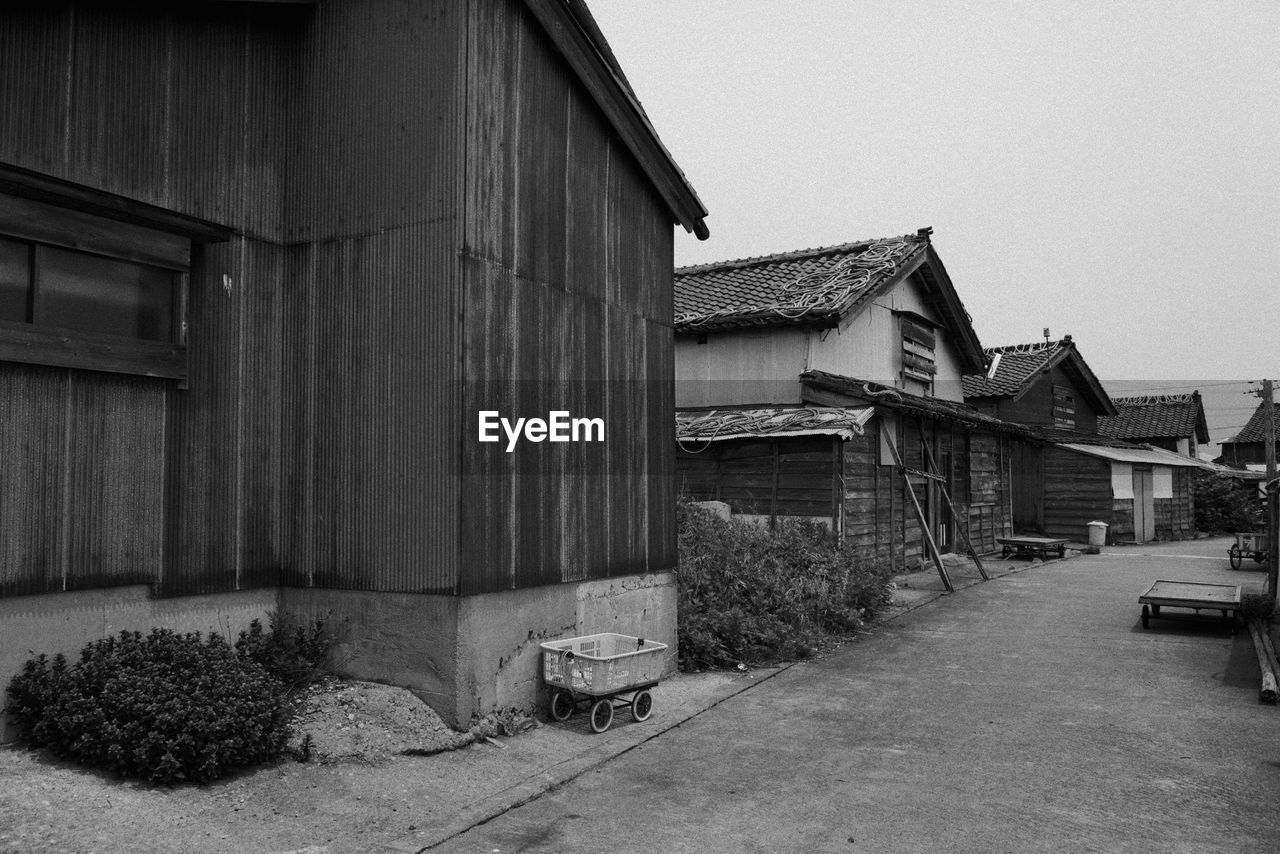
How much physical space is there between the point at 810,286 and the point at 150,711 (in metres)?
16.2

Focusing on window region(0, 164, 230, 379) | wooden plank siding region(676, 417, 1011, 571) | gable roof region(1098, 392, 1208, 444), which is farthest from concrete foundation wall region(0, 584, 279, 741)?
gable roof region(1098, 392, 1208, 444)

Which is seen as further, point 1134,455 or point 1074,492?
point 1134,455

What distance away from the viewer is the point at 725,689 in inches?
387

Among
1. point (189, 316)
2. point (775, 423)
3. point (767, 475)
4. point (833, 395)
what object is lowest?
point (767, 475)

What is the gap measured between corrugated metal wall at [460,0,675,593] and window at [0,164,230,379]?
2355 mm

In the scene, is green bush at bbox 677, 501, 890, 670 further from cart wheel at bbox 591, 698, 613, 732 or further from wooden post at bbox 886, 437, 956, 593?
cart wheel at bbox 591, 698, 613, 732

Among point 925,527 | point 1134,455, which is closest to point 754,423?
point 925,527

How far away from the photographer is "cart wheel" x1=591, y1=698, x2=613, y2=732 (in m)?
7.98

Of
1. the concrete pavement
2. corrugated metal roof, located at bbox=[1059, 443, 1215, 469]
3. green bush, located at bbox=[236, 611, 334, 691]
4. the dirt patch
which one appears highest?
corrugated metal roof, located at bbox=[1059, 443, 1215, 469]

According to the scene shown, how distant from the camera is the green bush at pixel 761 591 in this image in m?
11.1

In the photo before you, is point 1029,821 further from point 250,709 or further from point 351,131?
point 351,131

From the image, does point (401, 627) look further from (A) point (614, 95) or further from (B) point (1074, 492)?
(B) point (1074, 492)

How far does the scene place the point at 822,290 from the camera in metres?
19.1

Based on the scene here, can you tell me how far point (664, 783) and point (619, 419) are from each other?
4.03m
